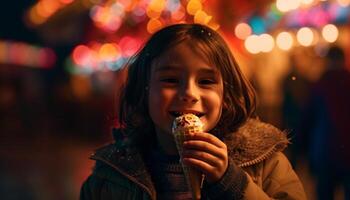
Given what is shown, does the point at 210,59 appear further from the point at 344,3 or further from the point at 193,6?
the point at 344,3

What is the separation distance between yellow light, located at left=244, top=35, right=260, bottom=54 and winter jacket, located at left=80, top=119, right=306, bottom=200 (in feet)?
34.2

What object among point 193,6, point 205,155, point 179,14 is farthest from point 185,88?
point 179,14

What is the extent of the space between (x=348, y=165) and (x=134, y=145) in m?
2.91

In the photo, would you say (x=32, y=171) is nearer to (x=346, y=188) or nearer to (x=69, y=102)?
(x=346, y=188)

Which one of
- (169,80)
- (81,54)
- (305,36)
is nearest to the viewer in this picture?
(169,80)

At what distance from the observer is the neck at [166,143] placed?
2.37 metres

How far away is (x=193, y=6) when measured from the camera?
9211 mm

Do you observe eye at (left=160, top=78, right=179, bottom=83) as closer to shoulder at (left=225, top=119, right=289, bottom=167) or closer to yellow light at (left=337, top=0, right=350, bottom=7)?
shoulder at (left=225, top=119, right=289, bottom=167)

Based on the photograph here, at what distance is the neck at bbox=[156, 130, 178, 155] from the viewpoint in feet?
7.79

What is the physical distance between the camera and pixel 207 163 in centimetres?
199

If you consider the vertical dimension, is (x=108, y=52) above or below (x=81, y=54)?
below

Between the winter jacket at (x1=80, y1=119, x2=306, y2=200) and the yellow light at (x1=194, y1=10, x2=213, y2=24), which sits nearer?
the winter jacket at (x1=80, y1=119, x2=306, y2=200)

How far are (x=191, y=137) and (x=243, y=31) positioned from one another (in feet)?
36.0

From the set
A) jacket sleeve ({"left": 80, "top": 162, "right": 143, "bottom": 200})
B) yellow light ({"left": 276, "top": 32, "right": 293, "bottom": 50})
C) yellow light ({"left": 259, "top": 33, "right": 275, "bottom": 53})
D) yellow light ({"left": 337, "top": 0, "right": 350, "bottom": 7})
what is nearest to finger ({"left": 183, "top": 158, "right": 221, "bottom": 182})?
jacket sleeve ({"left": 80, "top": 162, "right": 143, "bottom": 200})
